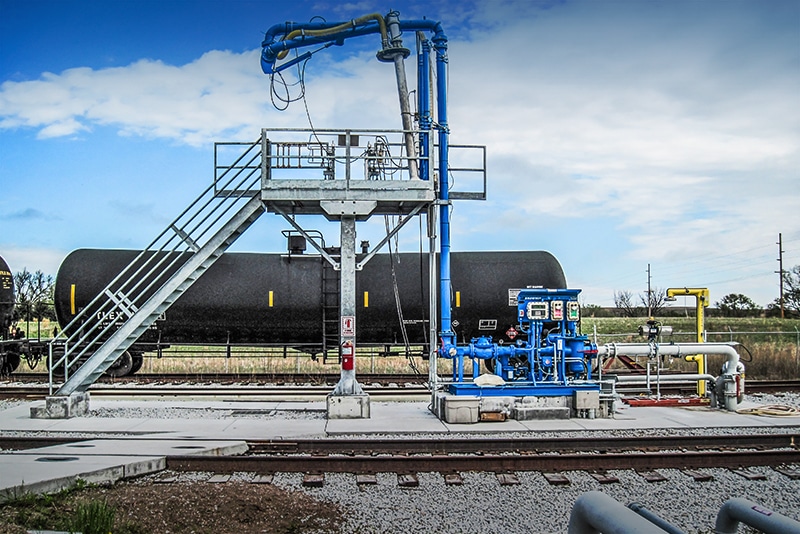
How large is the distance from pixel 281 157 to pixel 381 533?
8.54 m

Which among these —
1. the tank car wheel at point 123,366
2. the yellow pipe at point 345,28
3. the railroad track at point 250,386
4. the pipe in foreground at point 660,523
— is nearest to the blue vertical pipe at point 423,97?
the yellow pipe at point 345,28

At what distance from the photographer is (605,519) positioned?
9.30ft

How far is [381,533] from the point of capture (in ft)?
21.1

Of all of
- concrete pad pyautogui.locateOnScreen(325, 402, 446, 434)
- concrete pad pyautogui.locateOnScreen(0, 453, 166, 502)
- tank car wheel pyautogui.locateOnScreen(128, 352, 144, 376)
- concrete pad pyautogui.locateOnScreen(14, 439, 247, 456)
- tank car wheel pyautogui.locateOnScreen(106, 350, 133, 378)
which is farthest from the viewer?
tank car wheel pyautogui.locateOnScreen(128, 352, 144, 376)

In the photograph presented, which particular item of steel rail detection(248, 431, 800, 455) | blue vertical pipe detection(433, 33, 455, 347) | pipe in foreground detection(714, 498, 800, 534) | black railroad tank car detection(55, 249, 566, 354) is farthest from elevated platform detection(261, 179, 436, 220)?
pipe in foreground detection(714, 498, 800, 534)

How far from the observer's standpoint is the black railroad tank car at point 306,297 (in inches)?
712

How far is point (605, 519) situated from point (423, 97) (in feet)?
41.5

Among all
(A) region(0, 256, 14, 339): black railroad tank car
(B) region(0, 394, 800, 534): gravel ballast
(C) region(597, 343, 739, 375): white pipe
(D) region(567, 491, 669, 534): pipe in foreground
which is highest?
(A) region(0, 256, 14, 339): black railroad tank car

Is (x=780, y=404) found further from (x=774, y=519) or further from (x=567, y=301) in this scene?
(x=774, y=519)

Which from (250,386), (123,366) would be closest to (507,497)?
(250,386)

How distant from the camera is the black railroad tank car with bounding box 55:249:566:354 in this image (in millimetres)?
18078

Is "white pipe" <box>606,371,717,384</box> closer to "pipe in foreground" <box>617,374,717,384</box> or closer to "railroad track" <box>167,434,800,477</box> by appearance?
"pipe in foreground" <box>617,374,717,384</box>

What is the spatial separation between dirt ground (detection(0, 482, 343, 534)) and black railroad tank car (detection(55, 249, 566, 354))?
1030 centimetres

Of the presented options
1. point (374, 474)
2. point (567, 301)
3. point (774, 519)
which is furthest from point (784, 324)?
point (774, 519)
